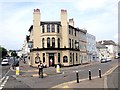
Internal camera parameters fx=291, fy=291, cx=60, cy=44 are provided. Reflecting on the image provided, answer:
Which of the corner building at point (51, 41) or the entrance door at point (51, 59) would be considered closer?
the entrance door at point (51, 59)

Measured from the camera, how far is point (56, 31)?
5884cm

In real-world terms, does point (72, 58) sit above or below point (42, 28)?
below

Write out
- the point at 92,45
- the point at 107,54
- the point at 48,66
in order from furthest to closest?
the point at 107,54, the point at 92,45, the point at 48,66

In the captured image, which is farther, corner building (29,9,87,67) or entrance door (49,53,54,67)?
corner building (29,9,87,67)

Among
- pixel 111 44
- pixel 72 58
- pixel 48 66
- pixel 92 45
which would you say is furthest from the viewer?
pixel 111 44

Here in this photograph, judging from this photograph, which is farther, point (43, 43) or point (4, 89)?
point (43, 43)

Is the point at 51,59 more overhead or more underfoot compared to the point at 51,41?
more underfoot

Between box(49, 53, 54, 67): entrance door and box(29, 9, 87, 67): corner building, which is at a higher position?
box(29, 9, 87, 67): corner building

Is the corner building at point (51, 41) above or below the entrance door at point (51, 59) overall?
above

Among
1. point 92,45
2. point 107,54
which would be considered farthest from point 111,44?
point 92,45

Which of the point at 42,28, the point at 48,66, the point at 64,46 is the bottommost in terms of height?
the point at 48,66

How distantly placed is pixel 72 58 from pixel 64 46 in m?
4.67

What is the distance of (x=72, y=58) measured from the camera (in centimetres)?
6369

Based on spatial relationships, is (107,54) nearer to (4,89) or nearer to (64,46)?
(64,46)
